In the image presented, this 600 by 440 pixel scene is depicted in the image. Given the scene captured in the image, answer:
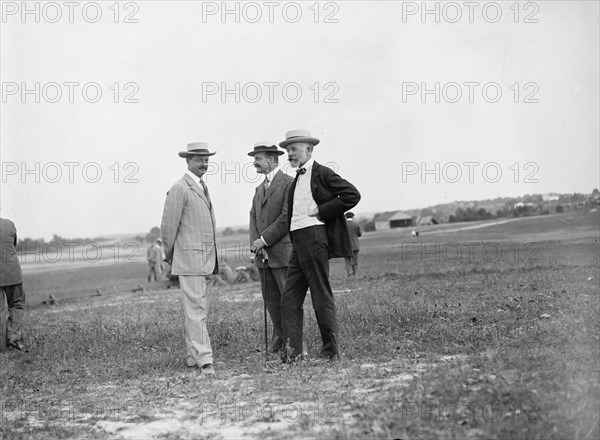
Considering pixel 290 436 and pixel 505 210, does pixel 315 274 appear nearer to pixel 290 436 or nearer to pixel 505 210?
pixel 290 436

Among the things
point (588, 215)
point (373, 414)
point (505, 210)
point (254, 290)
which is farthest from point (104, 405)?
point (505, 210)

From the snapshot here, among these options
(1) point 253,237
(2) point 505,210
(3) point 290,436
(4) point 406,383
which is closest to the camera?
(3) point 290,436

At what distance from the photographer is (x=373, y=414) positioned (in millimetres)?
5133

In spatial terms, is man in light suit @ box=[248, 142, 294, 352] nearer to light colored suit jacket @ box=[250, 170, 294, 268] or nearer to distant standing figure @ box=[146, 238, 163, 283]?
light colored suit jacket @ box=[250, 170, 294, 268]

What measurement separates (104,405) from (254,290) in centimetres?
1348

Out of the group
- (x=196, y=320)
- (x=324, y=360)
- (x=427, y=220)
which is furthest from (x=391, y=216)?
(x=324, y=360)

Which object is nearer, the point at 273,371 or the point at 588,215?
the point at 273,371

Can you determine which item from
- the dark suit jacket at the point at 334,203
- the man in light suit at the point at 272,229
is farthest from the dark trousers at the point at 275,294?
the dark suit jacket at the point at 334,203

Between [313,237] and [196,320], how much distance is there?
1.58 meters

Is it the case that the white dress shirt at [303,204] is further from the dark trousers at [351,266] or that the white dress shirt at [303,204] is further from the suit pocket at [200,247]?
the dark trousers at [351,266]

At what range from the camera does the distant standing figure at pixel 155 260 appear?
29328 millimetres

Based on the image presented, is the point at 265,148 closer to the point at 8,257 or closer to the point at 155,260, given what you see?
the point at 8,257

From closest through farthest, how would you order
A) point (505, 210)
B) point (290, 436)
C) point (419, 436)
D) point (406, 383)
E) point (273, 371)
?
point (419, 436)
point (290, 436)
point (406, 383)
point (273, 371)
point (505, 210)

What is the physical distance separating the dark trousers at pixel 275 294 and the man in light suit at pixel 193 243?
650 millimetres
